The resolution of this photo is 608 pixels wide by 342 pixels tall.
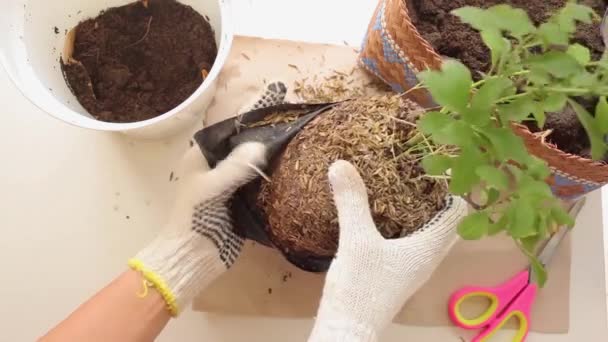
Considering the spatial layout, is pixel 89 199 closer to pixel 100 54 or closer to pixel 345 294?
pixel 100 54

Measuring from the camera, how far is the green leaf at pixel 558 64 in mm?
435

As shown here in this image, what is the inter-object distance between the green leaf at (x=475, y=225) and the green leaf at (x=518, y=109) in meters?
0.08

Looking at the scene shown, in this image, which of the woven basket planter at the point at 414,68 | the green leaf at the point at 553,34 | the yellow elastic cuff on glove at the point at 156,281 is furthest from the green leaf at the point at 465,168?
the yellow elastic cuff on glove at the point at 156,281

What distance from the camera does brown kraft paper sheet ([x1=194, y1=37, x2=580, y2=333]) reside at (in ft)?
2.82

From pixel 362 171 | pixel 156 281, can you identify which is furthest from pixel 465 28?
pixel 156 281

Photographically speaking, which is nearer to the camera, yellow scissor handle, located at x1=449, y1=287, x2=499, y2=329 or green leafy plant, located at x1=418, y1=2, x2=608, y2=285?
green leafy plant, located at x1=418, y1=2, x2=608, y2=285

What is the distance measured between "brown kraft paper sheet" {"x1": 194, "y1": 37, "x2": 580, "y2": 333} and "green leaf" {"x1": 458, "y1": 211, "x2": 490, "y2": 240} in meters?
0.40

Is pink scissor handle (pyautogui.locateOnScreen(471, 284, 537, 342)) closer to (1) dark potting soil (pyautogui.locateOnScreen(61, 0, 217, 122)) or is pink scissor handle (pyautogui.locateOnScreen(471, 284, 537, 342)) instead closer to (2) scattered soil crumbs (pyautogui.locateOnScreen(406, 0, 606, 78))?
(2) scattered soil crumbs (pyautogui.locateOnScreen(406, 0, 606, 78))

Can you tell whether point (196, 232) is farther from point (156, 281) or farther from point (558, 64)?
point (558, 64)

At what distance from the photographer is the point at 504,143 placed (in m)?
0.44

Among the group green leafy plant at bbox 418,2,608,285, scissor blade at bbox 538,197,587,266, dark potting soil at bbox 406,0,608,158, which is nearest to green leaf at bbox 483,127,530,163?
green leafy plant at bbox 418,2,608,285

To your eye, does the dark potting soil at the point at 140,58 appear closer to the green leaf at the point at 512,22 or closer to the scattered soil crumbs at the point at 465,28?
the scattered soil crumbs at the point at 465,28

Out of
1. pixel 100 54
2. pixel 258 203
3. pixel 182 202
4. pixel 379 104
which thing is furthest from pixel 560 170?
pixel 100 54

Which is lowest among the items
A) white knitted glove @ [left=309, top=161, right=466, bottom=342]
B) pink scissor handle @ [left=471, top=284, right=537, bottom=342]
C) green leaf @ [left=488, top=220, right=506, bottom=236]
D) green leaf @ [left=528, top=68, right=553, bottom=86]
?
pink scissor handle @ [left=471, top=284, right=537, bottom=342]
